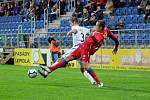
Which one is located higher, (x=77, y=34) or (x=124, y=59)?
(x=77, y=34)

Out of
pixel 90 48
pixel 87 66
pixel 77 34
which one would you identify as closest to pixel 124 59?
pixel 77 34

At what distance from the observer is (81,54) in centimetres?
1502

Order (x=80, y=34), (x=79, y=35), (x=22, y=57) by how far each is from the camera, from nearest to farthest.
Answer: (x=80, y=34), (x=79, y=35), (x=22, y=57)

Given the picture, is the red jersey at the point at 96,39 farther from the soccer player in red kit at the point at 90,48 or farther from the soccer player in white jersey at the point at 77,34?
the soccer player in white jersey at the point at 77,34

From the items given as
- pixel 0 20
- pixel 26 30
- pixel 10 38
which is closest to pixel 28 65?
pixel 10 38

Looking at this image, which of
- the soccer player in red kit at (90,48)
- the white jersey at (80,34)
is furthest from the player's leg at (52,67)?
the white jersey at (80,34)

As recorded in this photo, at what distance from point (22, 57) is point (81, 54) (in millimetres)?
18123

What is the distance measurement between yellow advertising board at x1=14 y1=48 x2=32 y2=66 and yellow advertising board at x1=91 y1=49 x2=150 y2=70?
223 inches

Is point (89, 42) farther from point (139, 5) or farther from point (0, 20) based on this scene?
point (0, 20)

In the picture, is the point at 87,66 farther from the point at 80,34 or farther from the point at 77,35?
the point at 77,35

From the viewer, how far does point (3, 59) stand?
34.2 m

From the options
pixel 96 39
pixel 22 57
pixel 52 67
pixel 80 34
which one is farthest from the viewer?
pixel 22 57

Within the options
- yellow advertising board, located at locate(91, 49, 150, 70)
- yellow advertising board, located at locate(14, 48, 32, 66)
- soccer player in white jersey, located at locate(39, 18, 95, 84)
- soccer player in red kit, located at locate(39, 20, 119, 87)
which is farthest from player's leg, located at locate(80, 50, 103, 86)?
yellow advertising board, located at locate(14, 48, 32, 66)

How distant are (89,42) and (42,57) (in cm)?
1639
